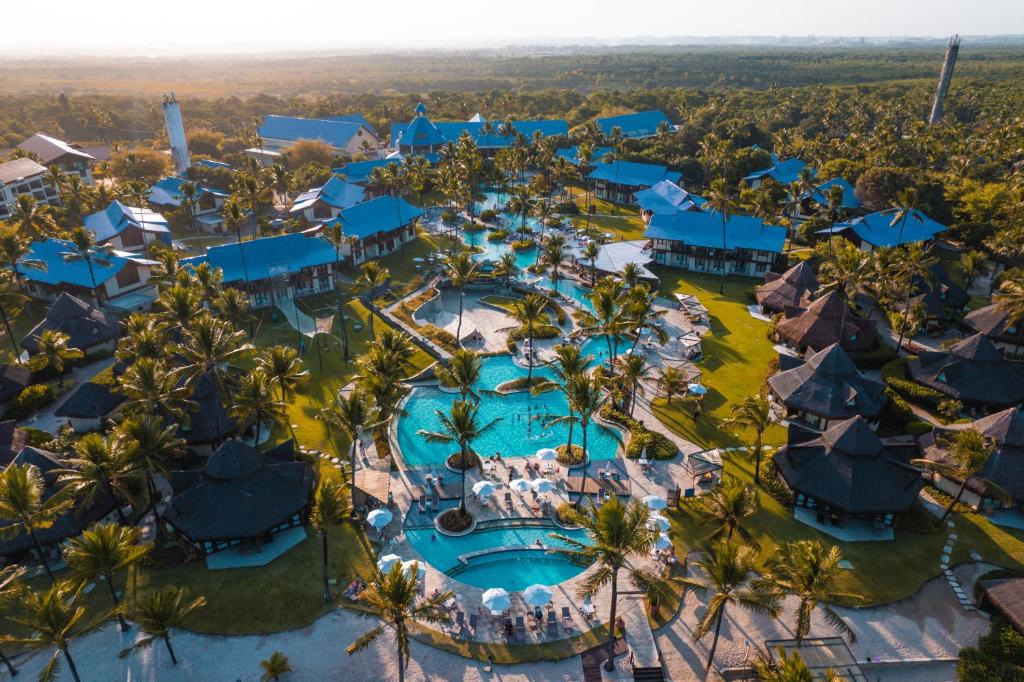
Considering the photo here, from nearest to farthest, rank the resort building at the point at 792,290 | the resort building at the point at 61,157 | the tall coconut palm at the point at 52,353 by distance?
the tall coconut palm at the point at 52,353 < the resort building at the point at 792,290 < the resort building at the point at 61,157

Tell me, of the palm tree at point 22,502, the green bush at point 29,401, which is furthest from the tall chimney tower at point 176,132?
the palm tree at point 22,502

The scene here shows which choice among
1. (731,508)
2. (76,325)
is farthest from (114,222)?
(731,508)

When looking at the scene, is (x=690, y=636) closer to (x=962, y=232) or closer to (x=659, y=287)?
Result: (x=659, y=287)

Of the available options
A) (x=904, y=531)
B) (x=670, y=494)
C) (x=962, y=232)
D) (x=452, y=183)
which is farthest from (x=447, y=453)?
(x=962, y=232)

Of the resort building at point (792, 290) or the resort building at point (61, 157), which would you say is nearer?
the resort building at point (792, 290)

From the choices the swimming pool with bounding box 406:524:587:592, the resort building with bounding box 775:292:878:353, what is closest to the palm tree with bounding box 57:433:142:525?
the swimming pool with bounding box 406:524:587:592

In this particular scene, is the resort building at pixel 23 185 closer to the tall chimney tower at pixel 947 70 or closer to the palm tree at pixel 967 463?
the palm tree at pixel 967 463

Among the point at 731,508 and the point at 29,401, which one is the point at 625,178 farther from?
the point at 29,401
